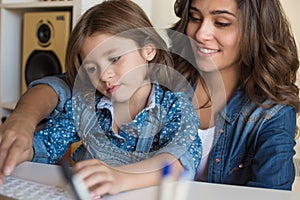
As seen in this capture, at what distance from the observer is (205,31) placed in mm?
999

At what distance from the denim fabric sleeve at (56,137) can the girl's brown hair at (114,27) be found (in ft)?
0.40

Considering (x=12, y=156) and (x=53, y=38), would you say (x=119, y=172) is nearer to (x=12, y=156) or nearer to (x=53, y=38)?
(x=12, y=156)

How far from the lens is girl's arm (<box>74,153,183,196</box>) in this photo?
0.57 m

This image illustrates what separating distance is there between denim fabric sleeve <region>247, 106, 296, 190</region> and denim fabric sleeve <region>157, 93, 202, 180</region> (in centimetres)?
14

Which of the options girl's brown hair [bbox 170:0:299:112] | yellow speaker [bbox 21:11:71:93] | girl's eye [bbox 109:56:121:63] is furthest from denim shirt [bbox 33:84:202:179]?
yellow speaker [bbox 21:11:71:93]

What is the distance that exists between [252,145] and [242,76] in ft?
0.71

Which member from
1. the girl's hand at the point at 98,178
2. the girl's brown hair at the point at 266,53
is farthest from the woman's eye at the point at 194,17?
the girl's hand at the point at 98,178

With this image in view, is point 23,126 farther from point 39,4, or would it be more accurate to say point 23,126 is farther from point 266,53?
point 39,4

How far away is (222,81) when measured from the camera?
1136 mm

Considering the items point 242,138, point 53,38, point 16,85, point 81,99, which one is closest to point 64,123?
point 81,99

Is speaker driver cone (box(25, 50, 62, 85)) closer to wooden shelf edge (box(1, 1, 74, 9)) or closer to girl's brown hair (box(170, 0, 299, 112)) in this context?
wooden shelf edge (box(1, 1, 74, 9))

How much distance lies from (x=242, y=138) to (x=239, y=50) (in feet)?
0.74

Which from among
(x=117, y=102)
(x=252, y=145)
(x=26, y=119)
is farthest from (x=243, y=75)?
(x=26, y=119)

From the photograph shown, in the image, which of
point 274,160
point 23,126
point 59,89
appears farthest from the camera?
point 59,89
